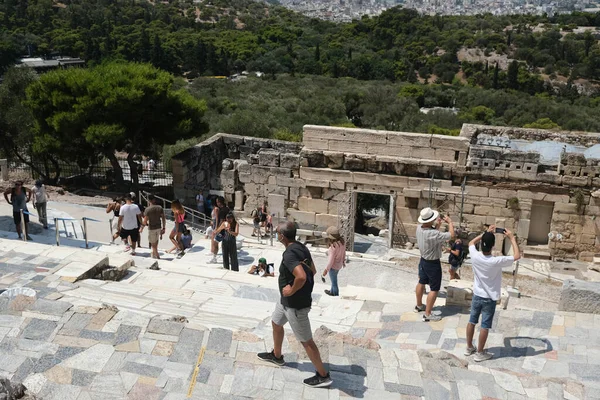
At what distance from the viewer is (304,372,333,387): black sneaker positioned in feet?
20.5

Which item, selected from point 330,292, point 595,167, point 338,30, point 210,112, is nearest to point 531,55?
point 338,30

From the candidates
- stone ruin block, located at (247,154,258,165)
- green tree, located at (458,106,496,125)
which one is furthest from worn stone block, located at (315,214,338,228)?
green tree, located at (458,106,496,125)

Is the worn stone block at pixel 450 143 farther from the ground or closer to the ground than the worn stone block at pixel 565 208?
farther from the ground

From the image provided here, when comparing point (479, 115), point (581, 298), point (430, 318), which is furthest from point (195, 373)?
point (479, 115)

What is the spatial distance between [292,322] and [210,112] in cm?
3228

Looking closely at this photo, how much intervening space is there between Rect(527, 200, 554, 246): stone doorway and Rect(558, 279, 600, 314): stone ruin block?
26.5ft

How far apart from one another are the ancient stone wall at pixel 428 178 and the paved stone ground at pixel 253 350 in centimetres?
765

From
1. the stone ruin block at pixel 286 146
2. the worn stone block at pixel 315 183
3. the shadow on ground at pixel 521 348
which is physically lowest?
the worn stone block at pixel 315 183

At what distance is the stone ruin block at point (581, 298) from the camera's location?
8312 mm

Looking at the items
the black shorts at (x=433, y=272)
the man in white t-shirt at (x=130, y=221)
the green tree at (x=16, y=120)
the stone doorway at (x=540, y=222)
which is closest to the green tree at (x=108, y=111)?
the green tree at (x=16, y=120)

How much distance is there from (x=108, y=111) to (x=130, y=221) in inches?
300

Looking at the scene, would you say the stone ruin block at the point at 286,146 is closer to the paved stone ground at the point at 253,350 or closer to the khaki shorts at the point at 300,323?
the paved stone ground at the point at 253,350

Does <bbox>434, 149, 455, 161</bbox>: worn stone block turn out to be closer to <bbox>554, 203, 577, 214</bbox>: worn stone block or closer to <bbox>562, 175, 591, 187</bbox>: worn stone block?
<bbox>562, 175, 591, 187</bbox>: worn stone block

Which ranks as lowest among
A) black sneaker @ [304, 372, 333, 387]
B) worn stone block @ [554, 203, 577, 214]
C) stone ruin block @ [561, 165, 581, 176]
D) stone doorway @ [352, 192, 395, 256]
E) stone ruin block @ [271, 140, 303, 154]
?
stone doorway @ [352, 192, 395, 256]
